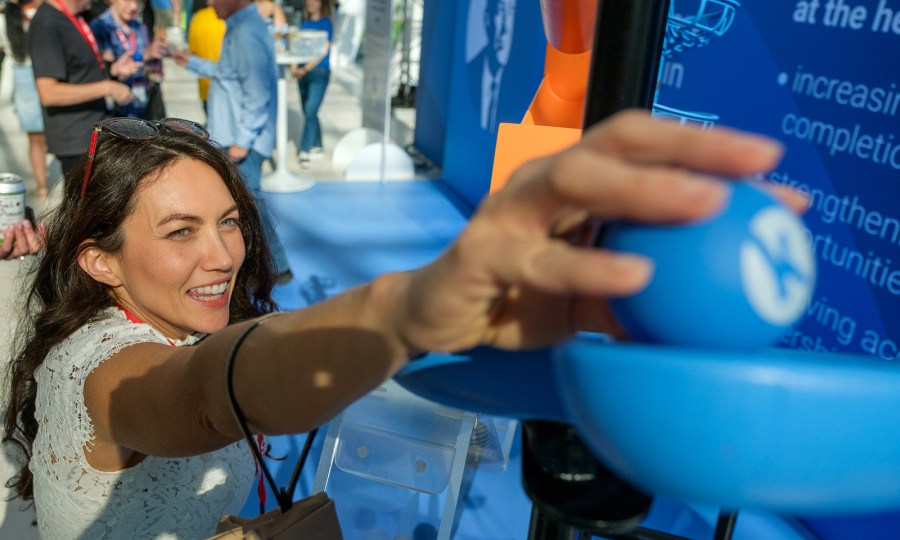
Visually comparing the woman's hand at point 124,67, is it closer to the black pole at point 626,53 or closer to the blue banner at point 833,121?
the blue banner at point 833,121

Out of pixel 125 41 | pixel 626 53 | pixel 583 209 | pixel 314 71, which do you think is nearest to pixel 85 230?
pixel 626 53

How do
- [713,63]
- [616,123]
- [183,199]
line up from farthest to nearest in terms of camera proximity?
[713,63] < [183,199] < [616,123]

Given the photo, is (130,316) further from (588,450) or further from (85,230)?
(588,450)

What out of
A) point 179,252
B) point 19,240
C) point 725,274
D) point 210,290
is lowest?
point 19,240

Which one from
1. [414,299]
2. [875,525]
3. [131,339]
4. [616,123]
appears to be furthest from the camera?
[875,525]

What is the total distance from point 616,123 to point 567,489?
0.42 metres

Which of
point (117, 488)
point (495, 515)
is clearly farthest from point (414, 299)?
point (495, 515)

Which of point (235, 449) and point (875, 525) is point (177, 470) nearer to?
point (235, 449)

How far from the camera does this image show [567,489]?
77cm

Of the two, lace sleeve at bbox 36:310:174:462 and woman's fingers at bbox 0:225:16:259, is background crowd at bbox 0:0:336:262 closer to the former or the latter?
woman's fingers at bbox 0:225:16:259

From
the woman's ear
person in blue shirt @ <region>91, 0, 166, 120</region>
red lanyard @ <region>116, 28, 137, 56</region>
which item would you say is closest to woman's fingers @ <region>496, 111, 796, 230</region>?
the woman's ear

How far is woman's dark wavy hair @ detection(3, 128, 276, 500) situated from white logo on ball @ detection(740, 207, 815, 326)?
125 centimetres

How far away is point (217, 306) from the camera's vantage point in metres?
1.60

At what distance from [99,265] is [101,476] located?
0.42 m
